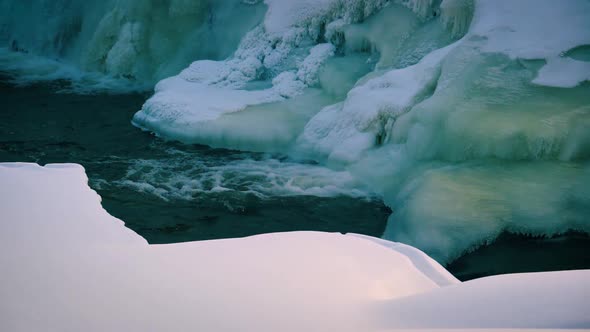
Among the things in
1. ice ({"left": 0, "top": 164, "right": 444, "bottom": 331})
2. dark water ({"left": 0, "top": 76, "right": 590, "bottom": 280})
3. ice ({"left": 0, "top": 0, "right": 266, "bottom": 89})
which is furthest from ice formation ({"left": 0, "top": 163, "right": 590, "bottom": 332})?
ice ({"left": 0, "top": 0, "right": 266, "bottom": 89})

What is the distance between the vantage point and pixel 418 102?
22.3 ft

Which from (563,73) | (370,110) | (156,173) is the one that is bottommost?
(156,173)

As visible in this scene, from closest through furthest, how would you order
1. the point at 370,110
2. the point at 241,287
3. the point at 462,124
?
the point at 241,287 → the point at 462,124 → the point at 370,110

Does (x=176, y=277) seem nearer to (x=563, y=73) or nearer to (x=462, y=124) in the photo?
(x=462, y=124)

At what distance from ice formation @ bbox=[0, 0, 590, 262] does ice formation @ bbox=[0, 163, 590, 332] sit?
8.09 ft

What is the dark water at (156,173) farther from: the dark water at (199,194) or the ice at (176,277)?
the ice at (176,277)

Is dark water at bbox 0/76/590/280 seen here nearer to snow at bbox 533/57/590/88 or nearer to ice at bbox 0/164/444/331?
snow at bbox 533/57/590/88

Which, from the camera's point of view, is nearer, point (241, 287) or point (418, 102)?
point (241, 287)

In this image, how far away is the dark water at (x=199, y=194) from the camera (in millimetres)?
5105

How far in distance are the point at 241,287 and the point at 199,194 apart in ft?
14.2

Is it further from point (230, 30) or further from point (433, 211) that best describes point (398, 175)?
point (230, 30)

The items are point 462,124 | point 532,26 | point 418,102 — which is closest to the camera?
point 462,124

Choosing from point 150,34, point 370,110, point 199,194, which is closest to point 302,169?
point 370,110

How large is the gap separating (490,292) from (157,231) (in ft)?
13.6
